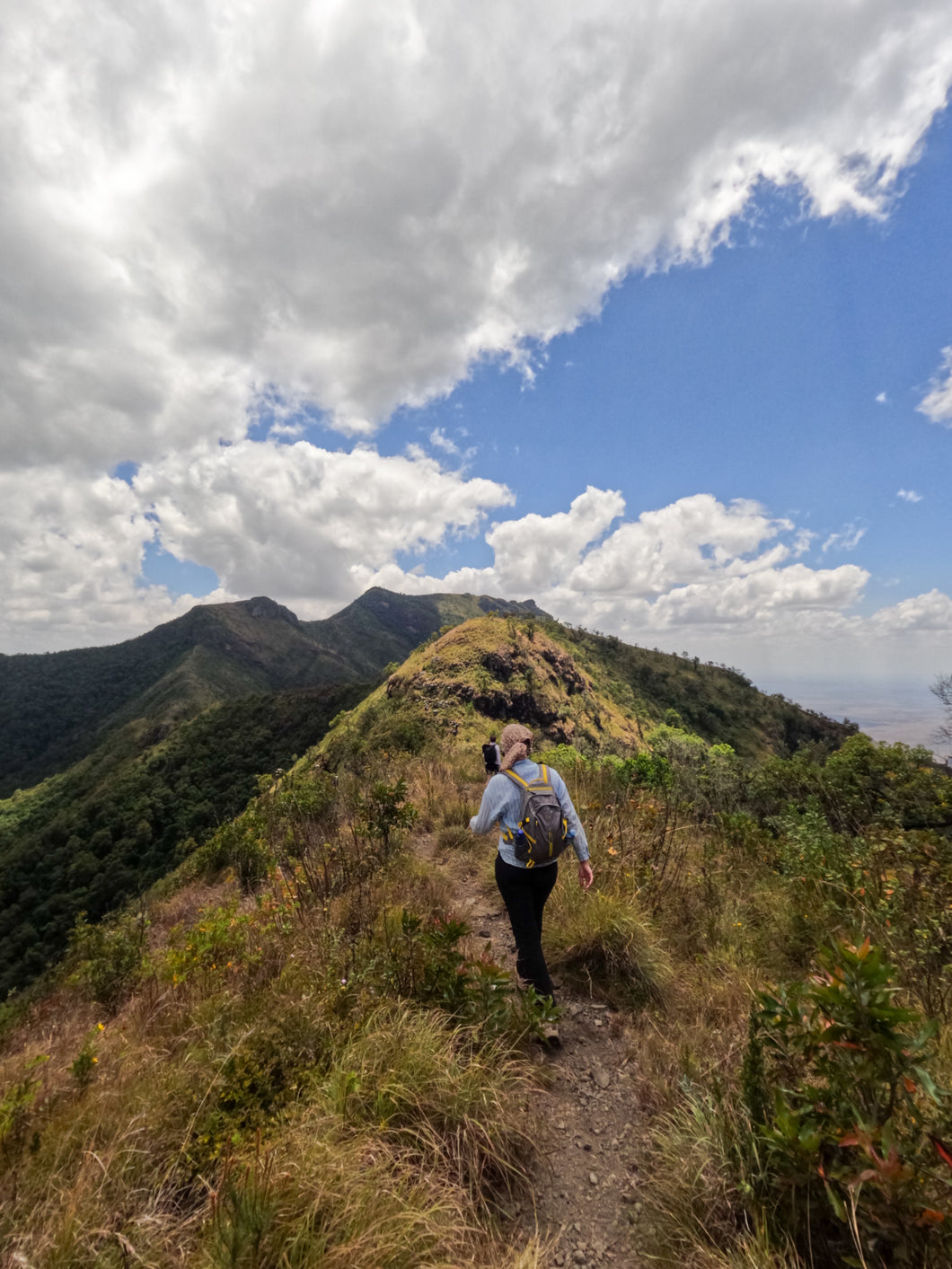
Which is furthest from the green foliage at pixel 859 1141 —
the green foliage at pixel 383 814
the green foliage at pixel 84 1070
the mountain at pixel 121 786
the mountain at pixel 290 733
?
the mountain at pixel 290 733

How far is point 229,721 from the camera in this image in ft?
252

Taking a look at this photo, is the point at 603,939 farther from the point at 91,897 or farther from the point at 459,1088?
the point at 91,897

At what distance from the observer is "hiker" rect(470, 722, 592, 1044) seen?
11.6 ft

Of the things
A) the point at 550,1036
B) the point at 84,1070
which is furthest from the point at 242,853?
the point at 550,1036

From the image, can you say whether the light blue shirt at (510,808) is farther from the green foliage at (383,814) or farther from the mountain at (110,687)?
the mountain at (110,687)

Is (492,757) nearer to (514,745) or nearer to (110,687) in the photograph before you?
(514,745)

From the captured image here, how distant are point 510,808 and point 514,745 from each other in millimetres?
487

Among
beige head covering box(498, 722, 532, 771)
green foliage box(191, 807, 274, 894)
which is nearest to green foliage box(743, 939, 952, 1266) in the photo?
beige head covering box(498, 722, 532, 771)

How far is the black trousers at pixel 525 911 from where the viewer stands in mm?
3531

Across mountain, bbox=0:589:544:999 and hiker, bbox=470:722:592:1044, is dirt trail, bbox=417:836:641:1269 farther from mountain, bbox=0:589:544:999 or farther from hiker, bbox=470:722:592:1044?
mountain, bbox=0:589:544:999

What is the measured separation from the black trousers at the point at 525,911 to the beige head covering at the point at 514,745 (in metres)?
0.73

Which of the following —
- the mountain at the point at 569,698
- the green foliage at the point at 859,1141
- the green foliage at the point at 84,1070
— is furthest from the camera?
the mountain at the point at 569,698

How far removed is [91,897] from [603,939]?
203 feet

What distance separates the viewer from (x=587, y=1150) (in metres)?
2.61
